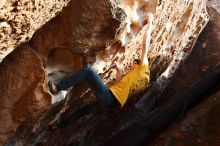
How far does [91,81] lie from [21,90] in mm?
776

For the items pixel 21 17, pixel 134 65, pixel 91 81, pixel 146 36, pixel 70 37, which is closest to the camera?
pixel 21 17

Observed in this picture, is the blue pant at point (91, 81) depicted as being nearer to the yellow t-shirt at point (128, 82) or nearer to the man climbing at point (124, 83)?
the man climbing at point (124, 83)

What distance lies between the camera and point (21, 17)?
9.81 feet

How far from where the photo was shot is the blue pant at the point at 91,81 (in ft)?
13.0

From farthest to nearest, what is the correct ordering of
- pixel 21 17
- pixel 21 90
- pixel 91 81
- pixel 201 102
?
pixel 201 102 < pixel 91 81 < pixel 21 90 < pixel 21 17

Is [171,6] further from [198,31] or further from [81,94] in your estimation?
[198,31]

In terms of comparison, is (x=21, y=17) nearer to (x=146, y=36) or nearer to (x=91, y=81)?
(x=91, y=81)

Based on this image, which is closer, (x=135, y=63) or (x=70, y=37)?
(x=70, y=37)

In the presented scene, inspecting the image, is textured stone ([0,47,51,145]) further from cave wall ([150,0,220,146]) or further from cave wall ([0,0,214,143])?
cave wall ([150,0,220,146])

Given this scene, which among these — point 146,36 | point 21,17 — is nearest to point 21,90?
point 21,17

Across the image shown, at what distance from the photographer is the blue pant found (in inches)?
156

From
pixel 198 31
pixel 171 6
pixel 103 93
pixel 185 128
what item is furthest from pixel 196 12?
pixel 103 93

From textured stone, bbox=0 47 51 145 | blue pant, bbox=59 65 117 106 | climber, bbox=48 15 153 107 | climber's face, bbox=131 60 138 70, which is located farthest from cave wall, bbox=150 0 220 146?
textured stone, bbox=0 47 51 145

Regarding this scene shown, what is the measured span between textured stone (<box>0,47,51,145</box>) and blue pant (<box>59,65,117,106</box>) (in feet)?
0.83
